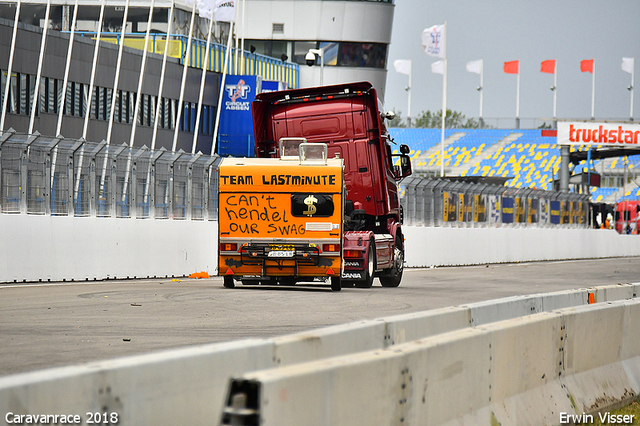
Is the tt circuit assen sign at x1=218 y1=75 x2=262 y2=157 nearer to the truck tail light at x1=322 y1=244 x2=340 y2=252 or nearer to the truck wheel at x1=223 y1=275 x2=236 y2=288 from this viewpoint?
the truck wheel at x1=223 y1=275 x2=236 y2=288

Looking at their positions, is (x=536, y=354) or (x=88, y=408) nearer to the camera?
(x=88, y=408)

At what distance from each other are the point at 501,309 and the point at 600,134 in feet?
170

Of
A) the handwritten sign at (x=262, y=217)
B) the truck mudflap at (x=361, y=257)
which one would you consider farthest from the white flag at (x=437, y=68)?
the handwritten sign at (x=262, y=217)

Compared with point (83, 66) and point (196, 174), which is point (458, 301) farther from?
point (83, 66)

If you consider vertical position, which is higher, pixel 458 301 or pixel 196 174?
pixel 196 174

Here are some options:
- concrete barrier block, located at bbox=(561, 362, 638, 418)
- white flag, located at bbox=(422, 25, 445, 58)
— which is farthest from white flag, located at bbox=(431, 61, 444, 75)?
concrete barrier block, located at bbox=(561, 362, 638, 418)

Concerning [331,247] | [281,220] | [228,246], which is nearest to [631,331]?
[331,247]

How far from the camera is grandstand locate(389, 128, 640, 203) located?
9144 centimetres

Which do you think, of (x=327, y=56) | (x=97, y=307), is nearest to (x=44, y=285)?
(x=97, y=307)

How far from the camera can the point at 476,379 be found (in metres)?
5.91

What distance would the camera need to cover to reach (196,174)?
23656 mm

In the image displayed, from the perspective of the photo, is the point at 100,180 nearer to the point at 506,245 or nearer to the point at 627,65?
the point at 506,245

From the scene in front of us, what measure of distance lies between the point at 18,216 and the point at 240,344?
14.6 metres

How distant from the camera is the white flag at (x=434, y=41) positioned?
178ft
